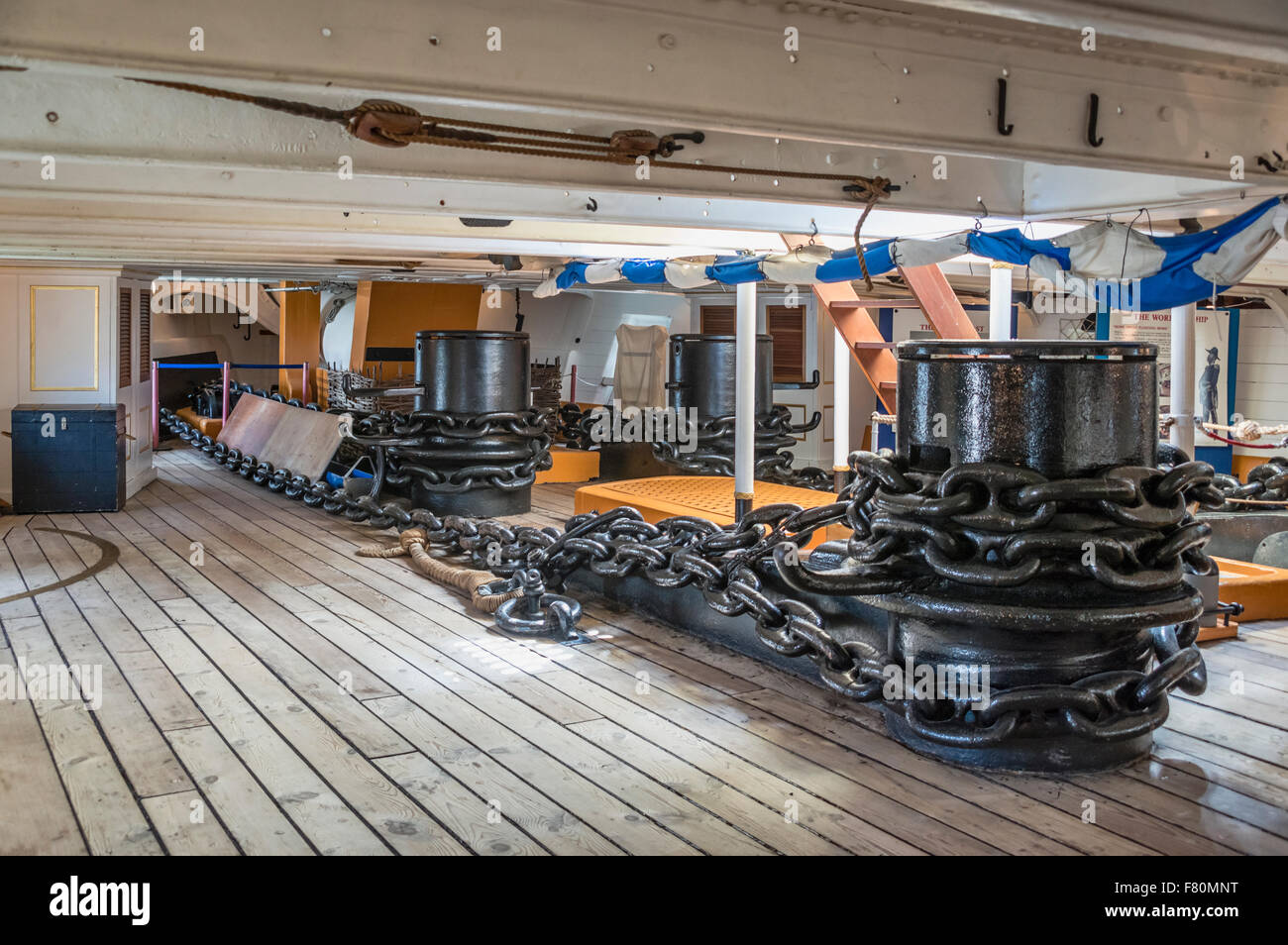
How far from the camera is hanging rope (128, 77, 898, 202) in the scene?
255cm

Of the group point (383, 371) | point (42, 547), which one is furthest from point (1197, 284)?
point (383, 371)

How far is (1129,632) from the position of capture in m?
3.32

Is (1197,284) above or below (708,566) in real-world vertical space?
above

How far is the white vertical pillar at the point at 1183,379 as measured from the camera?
578 centimetres

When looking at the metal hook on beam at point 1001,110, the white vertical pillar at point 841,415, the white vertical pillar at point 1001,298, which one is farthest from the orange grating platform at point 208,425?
the metal hook on beam at point 1001,110

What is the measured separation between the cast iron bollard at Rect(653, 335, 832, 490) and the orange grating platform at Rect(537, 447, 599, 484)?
1.73 metres

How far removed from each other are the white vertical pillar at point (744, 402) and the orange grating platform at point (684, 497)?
0.16 meters

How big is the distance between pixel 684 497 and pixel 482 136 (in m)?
4.61

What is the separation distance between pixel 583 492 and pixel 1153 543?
4.97 meters

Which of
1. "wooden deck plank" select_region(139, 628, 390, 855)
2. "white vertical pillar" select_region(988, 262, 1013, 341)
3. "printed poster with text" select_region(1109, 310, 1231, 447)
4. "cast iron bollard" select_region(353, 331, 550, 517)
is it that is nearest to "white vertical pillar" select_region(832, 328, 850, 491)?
"white vertical pillar" select_region(988, 262, 1013, 341)

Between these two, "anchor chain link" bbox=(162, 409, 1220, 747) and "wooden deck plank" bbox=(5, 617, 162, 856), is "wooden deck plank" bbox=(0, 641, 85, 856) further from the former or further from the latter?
"anchor chain link" bbox=(162, 409, 1220, 747)

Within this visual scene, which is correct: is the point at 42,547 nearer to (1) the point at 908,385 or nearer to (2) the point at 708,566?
(2) the point at 708,566

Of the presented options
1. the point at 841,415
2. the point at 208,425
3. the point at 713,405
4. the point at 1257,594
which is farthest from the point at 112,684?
the point at 208,425

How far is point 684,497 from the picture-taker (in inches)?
288
